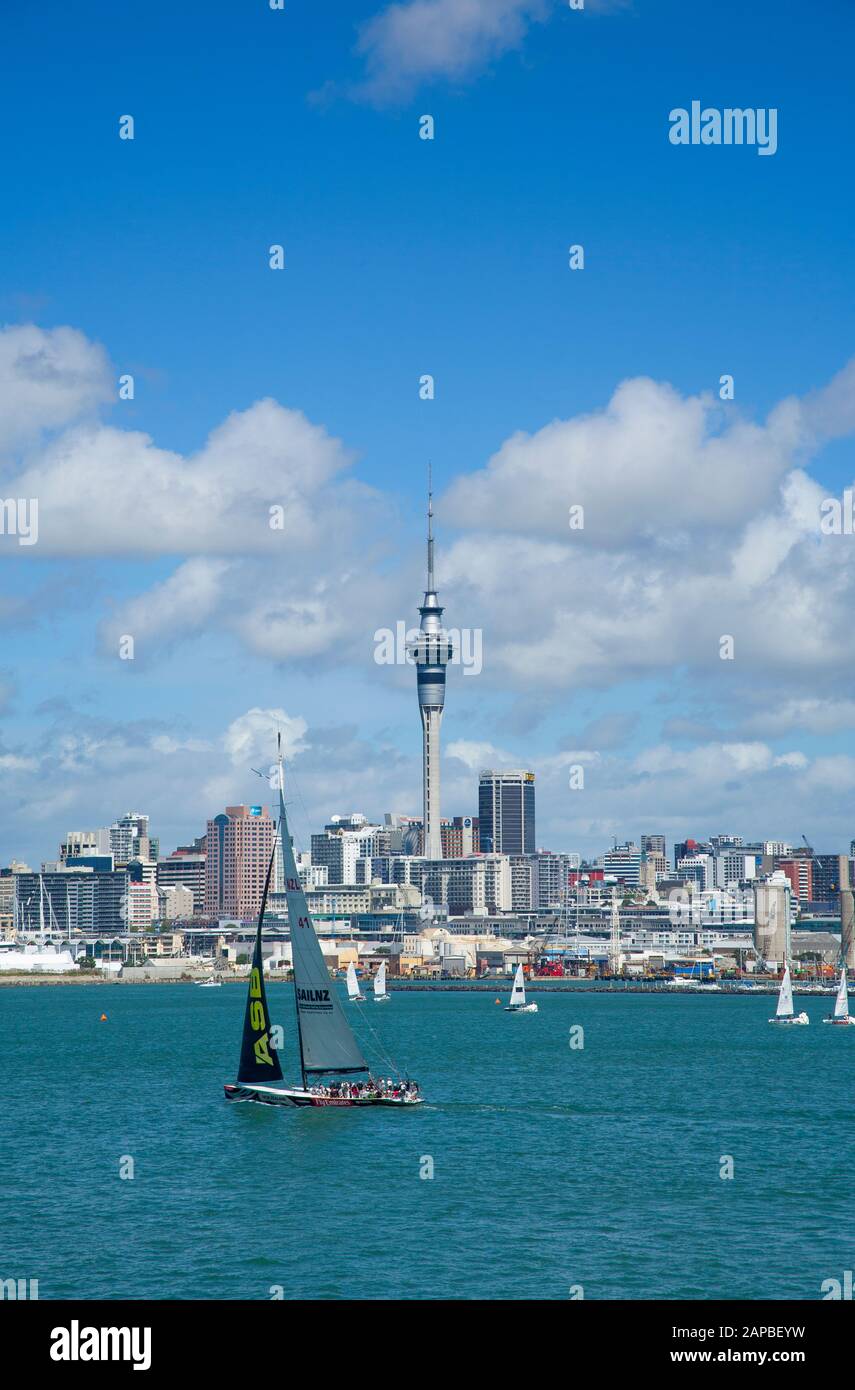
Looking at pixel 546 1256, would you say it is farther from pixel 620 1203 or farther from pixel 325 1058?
pixel 325 1058

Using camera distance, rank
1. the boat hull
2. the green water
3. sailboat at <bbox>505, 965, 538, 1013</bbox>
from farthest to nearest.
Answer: sailboat at <bbox>505, 965, 538, 1013</bbox>, the boat hull, the green water

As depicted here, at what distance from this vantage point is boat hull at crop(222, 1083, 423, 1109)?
6309 centimetres

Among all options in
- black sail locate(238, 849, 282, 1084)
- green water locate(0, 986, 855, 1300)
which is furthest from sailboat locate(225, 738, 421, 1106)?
green water locate(0, 986, 855, 1300)

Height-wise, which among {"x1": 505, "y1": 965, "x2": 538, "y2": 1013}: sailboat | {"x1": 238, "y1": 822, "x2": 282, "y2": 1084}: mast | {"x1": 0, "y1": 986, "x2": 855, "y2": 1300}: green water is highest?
{"x1": 238, "y1": 822, "x2": 282, "y2": 1084}: mast

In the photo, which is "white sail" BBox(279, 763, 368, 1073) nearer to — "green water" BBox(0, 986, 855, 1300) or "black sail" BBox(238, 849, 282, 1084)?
"green water" BBox(0, 986, 855, 1300)

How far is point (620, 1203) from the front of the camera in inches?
1730

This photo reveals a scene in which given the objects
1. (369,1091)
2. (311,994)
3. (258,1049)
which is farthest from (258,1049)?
(311,994)

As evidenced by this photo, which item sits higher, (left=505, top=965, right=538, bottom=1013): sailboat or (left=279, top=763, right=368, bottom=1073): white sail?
(left=279, top=763, right=368, bottom=1073): white sail

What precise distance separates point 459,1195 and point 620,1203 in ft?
15.4

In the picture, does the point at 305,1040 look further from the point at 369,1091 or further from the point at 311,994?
the point at 369,1091

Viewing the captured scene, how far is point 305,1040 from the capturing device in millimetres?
62781

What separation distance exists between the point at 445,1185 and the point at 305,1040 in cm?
1659
